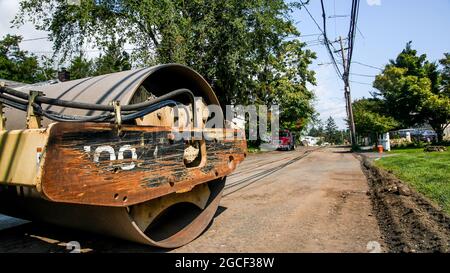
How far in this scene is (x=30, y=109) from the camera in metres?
2.79

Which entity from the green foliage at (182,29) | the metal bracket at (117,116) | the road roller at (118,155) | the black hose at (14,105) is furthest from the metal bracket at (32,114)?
the green foliage at (182,29)

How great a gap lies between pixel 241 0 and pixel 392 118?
1533cm

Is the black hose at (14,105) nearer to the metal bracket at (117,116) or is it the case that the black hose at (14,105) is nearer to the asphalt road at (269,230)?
the metal bracket at (117,116)

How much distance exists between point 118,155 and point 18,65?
57.7 metres

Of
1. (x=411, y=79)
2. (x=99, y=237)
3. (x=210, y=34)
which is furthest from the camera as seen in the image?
(x=411, y=79)

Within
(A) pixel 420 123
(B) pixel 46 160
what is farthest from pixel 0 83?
(A) pixel 420 123

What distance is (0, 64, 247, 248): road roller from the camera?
2.51 m

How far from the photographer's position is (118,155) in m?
2.91

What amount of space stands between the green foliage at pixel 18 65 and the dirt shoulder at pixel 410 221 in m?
50.5

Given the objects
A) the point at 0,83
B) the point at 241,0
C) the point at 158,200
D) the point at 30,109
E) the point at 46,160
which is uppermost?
the point at 241,0

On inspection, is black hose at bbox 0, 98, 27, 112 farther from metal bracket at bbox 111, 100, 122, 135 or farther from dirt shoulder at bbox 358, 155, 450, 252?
dirt shoulder at bbox 358, 155, 450, 252

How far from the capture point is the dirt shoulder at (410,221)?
3770mm
